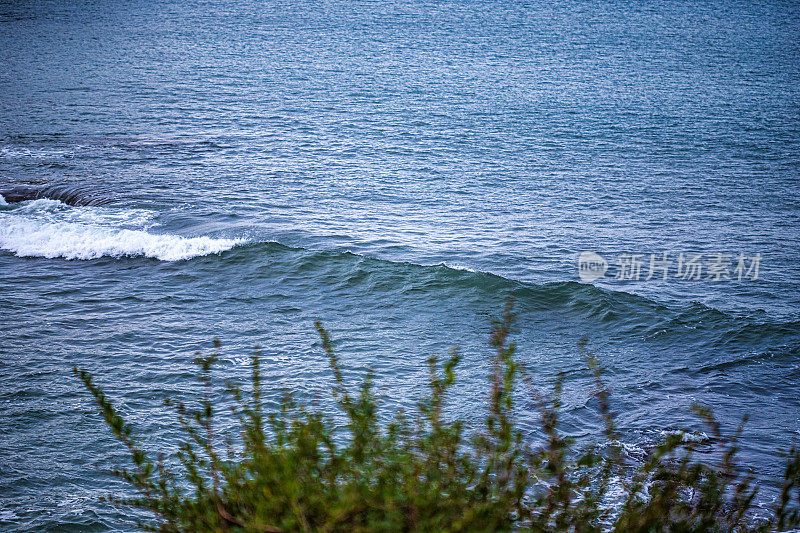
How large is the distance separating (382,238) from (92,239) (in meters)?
8.33

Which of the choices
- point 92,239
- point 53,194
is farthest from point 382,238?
point 53,194

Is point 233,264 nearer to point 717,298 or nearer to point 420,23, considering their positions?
point 717,298

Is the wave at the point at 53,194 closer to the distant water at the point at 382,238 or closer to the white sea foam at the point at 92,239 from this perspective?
the distant water at the point at 382,238

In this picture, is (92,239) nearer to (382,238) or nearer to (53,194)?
(53,194)

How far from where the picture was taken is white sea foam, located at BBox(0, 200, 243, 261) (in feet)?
65.6

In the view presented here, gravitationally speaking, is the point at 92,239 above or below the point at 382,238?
below

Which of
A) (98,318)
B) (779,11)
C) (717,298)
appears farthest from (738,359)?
(779,11)

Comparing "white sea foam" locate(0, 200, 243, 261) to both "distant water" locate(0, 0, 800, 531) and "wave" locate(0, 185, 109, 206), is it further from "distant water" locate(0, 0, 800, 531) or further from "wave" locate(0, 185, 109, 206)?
"wave" locate(0, 185, 109, 206)

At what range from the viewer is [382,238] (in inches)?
845

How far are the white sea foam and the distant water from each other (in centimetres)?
11

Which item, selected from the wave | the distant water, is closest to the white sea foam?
the distant water

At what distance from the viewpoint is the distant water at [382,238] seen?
12820 millimetres

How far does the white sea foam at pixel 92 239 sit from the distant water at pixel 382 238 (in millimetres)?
110

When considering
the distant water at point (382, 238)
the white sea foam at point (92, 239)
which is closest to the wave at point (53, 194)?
the distant water at point (382, 238)
